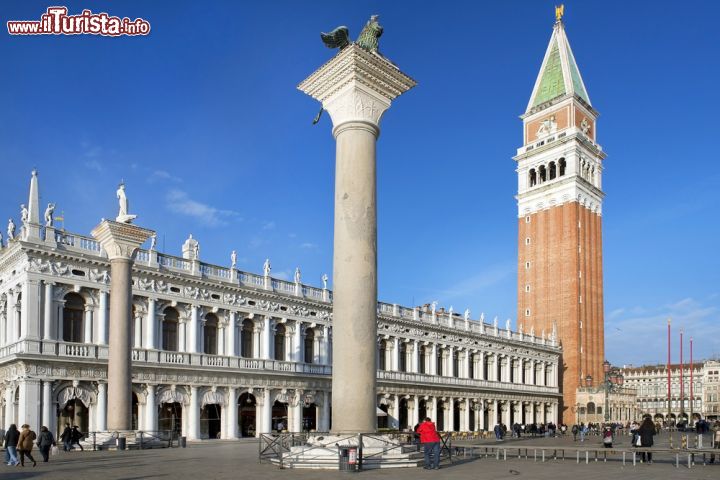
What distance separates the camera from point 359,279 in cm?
1881

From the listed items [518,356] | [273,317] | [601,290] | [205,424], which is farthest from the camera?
[601,290]

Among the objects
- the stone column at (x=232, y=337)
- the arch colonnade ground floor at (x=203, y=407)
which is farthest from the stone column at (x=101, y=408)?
the stone column at (x=232, y=337)

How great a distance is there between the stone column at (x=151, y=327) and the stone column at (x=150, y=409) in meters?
2.26

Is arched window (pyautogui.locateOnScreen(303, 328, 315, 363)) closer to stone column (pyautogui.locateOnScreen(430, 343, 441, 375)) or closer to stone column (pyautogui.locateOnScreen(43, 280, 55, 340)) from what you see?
stone column (pyautogui.locateOnScreen(430, 343, 441, 375))

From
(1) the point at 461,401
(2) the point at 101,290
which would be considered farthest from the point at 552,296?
(2) the point at 101,290

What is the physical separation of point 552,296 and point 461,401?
2232 cm

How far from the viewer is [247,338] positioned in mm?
46906

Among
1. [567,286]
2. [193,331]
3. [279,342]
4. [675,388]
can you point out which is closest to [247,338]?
[279,342]

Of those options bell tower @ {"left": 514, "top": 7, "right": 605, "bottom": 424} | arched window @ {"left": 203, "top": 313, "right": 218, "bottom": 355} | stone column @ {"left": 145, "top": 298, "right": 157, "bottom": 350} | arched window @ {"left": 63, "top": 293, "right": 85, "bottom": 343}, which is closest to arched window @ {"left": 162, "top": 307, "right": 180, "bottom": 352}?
stone column @ {"left": 145, "top": 298, "right": 157, "bottom": 350}

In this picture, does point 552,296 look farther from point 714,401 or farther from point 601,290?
point 714,401

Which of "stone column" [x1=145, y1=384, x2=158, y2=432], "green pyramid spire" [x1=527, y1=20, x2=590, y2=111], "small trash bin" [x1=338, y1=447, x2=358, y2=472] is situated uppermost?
"green pyramid spire" [x1=527, y1=20, x2=590, y2=111]

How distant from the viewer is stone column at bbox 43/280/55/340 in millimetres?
36312

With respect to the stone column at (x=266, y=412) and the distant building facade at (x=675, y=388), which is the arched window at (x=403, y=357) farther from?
the distant building facade at (x=675, y=388)

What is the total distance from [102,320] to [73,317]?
1.48 m
